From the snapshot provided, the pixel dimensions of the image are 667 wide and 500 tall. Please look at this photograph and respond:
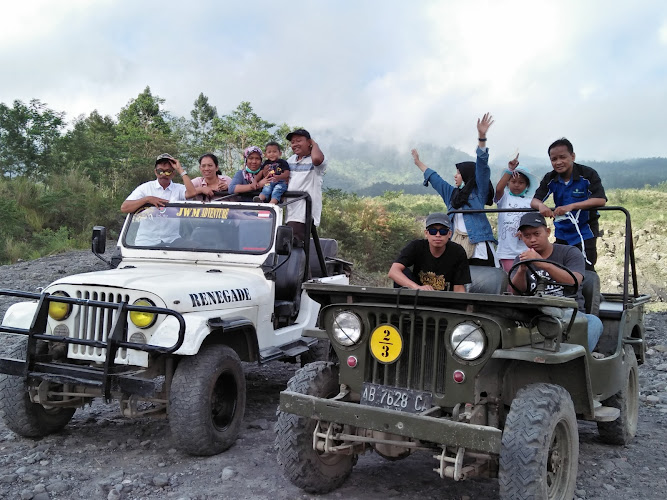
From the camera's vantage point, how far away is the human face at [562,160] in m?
5.34

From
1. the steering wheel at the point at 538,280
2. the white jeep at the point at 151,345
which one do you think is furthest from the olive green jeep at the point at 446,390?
the white jeep at the point at 151,345

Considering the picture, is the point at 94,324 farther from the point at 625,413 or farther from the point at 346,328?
the point at 625,413

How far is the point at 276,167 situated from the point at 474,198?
1.99 meters

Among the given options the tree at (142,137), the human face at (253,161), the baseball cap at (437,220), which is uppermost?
the tree at (142,137)

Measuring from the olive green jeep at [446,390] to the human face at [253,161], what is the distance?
3.10 m

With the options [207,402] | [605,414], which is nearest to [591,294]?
[605,414]

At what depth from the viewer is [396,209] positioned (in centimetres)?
2702

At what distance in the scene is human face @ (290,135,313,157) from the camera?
262 inches

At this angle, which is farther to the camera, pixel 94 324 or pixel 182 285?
pixel 182 285

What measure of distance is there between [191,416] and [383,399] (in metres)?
1.42

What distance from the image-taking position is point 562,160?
210 inches

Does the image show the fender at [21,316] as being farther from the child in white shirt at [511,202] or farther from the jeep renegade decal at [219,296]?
the child in white shirt at [511,202]

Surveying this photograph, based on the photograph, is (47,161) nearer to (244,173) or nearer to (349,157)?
(244,173)

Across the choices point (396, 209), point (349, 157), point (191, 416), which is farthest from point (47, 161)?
point (349, 157)
